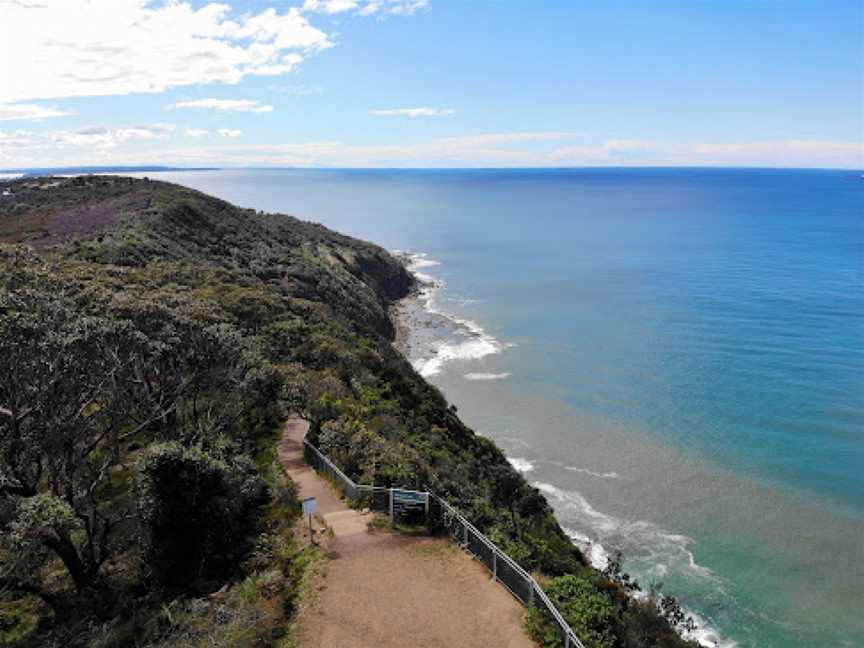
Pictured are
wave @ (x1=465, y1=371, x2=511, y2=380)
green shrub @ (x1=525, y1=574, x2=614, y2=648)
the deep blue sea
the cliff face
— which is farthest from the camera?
the cliff face

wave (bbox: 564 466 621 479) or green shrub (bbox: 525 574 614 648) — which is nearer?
green shrub (bbox: 525 574 614 648)

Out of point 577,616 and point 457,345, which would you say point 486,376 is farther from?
point 577,616

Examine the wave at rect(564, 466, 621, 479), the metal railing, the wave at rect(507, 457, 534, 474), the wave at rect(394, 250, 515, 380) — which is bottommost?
A: the wave at rect(507, 457, 534, 474)

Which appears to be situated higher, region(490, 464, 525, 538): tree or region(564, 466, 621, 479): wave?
region(490, 464, 525, 538): tree

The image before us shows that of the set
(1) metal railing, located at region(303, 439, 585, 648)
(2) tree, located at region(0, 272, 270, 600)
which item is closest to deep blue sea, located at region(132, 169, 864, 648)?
(1) metal railing, located at region(303, 439, 585, 648)

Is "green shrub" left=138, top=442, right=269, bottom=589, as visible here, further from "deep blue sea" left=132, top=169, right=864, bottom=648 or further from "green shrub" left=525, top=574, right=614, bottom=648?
"deep blue sea" left=132, top=169, right=864, bottom=648

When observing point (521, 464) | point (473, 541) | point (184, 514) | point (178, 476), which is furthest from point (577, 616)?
point (521, 464)

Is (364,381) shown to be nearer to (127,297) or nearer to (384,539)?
(127,297)

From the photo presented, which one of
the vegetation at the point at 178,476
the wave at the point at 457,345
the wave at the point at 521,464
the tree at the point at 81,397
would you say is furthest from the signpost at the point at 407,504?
the wave at the point at 457,345

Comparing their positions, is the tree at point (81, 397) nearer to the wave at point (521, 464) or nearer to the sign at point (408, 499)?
the sign at point (408, 499)
